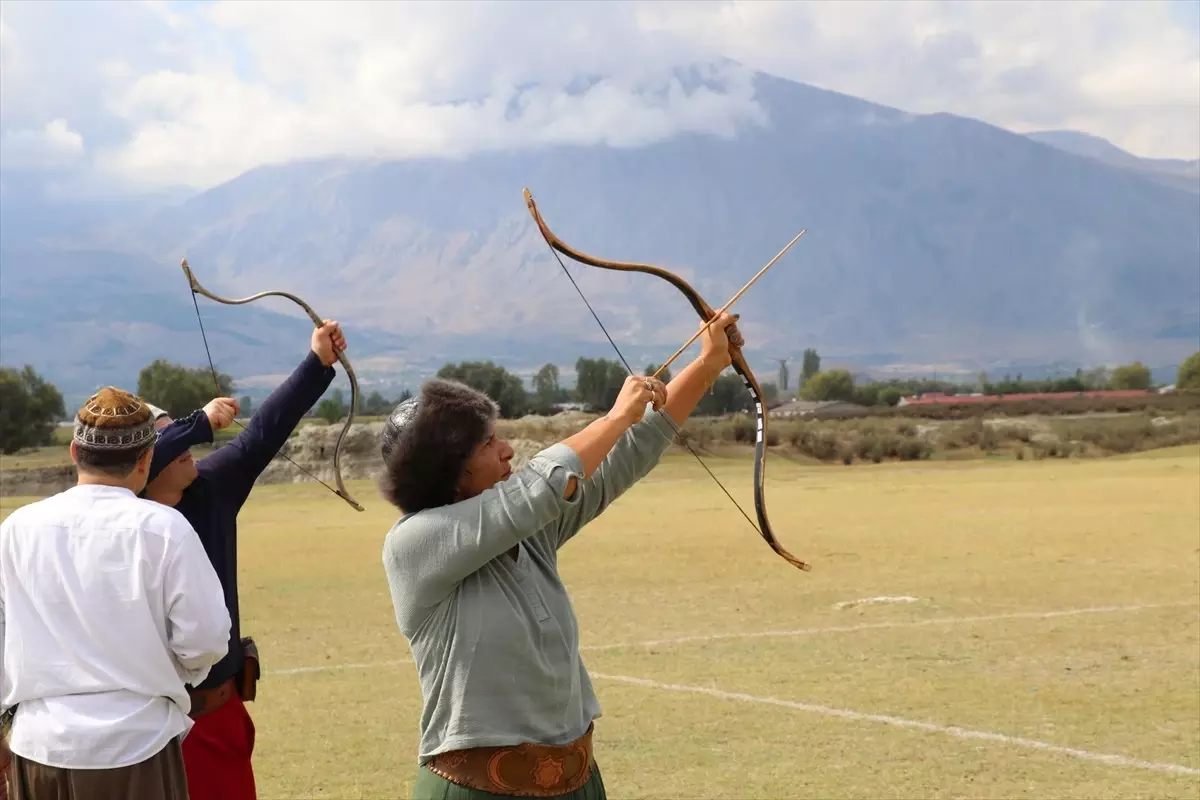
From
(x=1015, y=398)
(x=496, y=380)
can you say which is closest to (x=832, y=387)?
(x=1015, y=398)

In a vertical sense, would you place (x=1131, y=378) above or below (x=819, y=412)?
below

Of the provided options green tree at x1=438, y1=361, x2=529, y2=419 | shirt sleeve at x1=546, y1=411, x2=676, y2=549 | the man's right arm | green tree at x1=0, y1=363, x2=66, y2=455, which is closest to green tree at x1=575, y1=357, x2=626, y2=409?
green tree at x1=438, y1=361, x2=529, y2=419

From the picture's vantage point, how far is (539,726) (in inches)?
99.2

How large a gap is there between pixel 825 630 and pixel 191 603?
23.2 ft

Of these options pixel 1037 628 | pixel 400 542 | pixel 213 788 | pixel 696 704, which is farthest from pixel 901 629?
pixel 400 542

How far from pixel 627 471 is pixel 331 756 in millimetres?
3671

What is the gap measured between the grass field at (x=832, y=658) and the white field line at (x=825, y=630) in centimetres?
4

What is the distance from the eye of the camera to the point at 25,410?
154 feet

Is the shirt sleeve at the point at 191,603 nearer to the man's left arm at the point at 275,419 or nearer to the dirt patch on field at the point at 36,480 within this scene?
the man's left arm at the point at 275,419

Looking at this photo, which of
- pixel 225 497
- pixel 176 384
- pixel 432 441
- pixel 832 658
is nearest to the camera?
pixel 432 441

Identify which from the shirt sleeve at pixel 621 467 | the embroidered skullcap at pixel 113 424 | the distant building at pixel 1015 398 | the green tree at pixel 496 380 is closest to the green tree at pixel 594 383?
the green tree at pixel 496 380

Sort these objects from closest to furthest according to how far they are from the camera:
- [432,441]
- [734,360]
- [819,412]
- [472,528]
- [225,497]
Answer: [472,528], [432,441], [734,360], [225,497], [819,412]

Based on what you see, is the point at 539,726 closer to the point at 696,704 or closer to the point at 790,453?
the point at 696,704

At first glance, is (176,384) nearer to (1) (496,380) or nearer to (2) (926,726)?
(1) (496,380)
